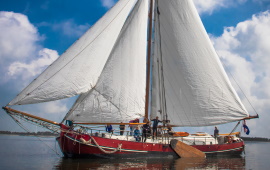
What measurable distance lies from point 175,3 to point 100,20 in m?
8.38

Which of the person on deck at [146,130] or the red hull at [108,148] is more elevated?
the person on deck at [146,130]

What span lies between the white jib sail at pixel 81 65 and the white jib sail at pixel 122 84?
0.71 meters

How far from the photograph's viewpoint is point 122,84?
Answer: 21.1m

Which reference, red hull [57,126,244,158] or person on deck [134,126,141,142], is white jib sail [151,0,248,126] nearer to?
person on deck [134,126,141,142]

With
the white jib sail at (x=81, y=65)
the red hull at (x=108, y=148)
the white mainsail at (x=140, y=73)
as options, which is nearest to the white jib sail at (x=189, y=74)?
the white mainsail at (x=140, y=73)

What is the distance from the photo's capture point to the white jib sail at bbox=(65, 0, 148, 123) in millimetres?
19750

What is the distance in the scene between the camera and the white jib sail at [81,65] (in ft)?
55.4

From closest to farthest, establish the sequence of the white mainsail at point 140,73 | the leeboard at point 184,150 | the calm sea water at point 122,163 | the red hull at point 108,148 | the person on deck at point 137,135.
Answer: the calm sea water at point 122,163 → the red hull at point 108,148 → the white mainsail at point 140,73 → the person on deck at point 137,135 → the leeboard at point 184,150

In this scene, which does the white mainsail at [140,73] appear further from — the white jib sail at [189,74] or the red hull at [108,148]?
the red hull at [108,148]

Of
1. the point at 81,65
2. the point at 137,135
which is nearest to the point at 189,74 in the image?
the point at 137,135

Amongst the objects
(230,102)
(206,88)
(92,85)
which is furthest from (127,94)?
(230,102)

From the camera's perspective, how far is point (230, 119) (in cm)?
2327

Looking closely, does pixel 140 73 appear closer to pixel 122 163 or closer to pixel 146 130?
pixel 146 130

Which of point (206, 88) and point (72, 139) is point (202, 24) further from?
point (72, 139)
